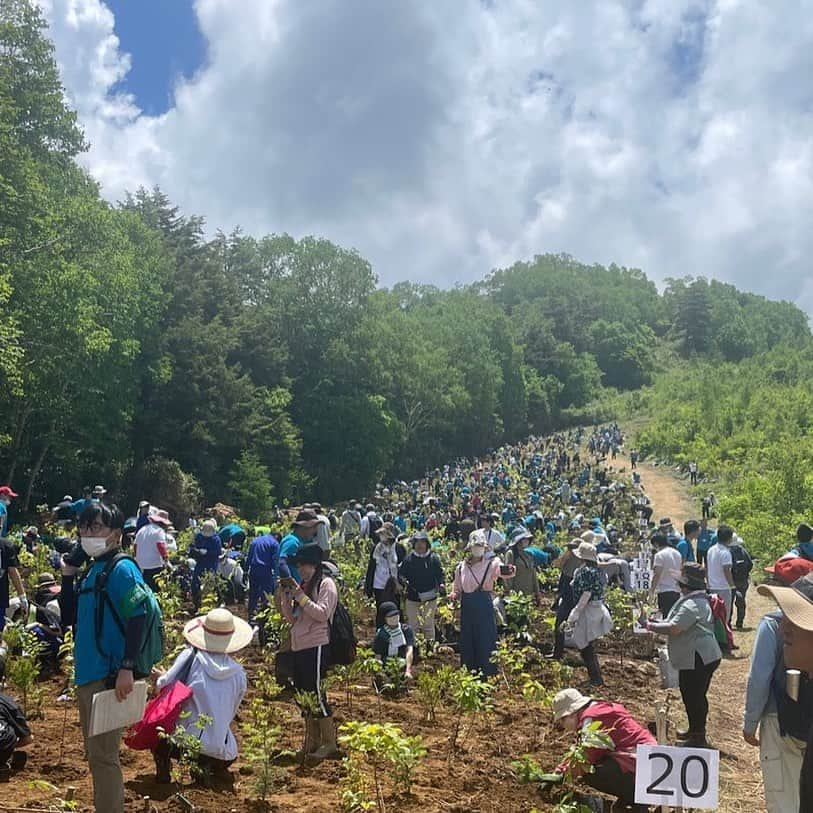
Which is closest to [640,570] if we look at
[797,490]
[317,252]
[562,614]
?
[562,614]

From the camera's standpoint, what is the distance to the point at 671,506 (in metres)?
28.5

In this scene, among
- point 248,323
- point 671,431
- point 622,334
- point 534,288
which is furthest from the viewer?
point 534,288

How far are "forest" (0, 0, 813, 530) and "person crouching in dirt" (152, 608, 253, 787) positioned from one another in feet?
45.0

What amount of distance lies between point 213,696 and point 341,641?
38.8 inches

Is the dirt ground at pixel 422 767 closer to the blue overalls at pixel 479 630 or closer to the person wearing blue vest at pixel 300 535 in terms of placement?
the blue overalls at pixel 479 630

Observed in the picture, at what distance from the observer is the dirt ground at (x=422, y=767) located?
13.3 feet

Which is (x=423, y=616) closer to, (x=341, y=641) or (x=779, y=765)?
(x=341, y=641)

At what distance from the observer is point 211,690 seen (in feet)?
14.3

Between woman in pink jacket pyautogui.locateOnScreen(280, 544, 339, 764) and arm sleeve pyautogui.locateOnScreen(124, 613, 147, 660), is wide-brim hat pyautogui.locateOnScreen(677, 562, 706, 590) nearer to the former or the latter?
woman in pink jacket pyautogui.locateOnScreen(280, 544, 339, 764)

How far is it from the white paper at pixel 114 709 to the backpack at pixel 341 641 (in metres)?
1.75

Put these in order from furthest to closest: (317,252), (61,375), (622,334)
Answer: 1. (622,334)
2. (317,252)
3. (61,375)

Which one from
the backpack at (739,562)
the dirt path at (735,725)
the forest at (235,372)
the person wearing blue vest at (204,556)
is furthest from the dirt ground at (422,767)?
the forest at (235,372)

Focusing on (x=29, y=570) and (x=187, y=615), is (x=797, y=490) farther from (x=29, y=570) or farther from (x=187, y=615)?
(x=29, y=570)

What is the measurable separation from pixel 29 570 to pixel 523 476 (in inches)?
1038
